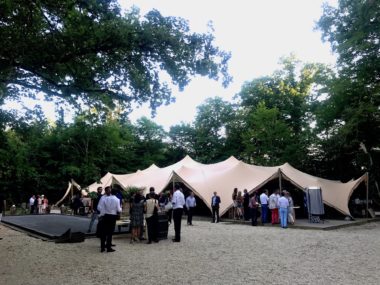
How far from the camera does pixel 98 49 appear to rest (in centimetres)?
812

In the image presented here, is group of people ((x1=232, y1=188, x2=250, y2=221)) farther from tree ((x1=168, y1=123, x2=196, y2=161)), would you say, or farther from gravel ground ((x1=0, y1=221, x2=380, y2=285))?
tree ((x1=168, y1=123, x2=196, y2=161))

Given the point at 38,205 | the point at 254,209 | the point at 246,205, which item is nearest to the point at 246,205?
the point at 246,205

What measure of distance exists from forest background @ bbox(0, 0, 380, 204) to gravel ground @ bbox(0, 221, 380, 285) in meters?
2.93

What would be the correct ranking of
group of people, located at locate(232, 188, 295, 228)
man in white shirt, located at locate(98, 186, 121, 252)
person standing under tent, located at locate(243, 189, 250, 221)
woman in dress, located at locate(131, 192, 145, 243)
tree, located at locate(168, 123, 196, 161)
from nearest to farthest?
man in white shirt, located at locate(98, 186, 121, 252)
woman in dress, located at locate(131, 192, 145, 243)
group of people, located at locate(232, 188, 295, 228)
person standing under tent, located at locate(243, 189, 250, 221)
tree, located at locate(168, 123, 196, 161)

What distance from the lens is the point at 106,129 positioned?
1141 centimetres

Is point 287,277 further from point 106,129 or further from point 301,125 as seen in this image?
point 301,125

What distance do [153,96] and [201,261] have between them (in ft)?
13.7

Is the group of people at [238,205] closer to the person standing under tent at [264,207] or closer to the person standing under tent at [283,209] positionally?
the person standing under tent at [264,207]

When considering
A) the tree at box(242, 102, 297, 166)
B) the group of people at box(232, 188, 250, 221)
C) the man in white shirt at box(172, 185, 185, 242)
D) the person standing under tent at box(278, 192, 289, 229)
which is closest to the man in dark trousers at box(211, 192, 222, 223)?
the group of people at box(232, 188, 250, 221)

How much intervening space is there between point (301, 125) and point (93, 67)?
102 ft

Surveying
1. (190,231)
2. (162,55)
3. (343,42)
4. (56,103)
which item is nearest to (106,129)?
(56,103)

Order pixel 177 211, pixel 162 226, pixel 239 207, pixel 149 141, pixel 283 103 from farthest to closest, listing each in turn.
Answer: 1. pixel 149 141
2. pixel 283 103
3. pixel 239 207
4. pixel 162 226
5. pixel 177 211

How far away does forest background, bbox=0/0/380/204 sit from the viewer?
7.96 metres

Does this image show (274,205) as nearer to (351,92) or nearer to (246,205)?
(246,205)
